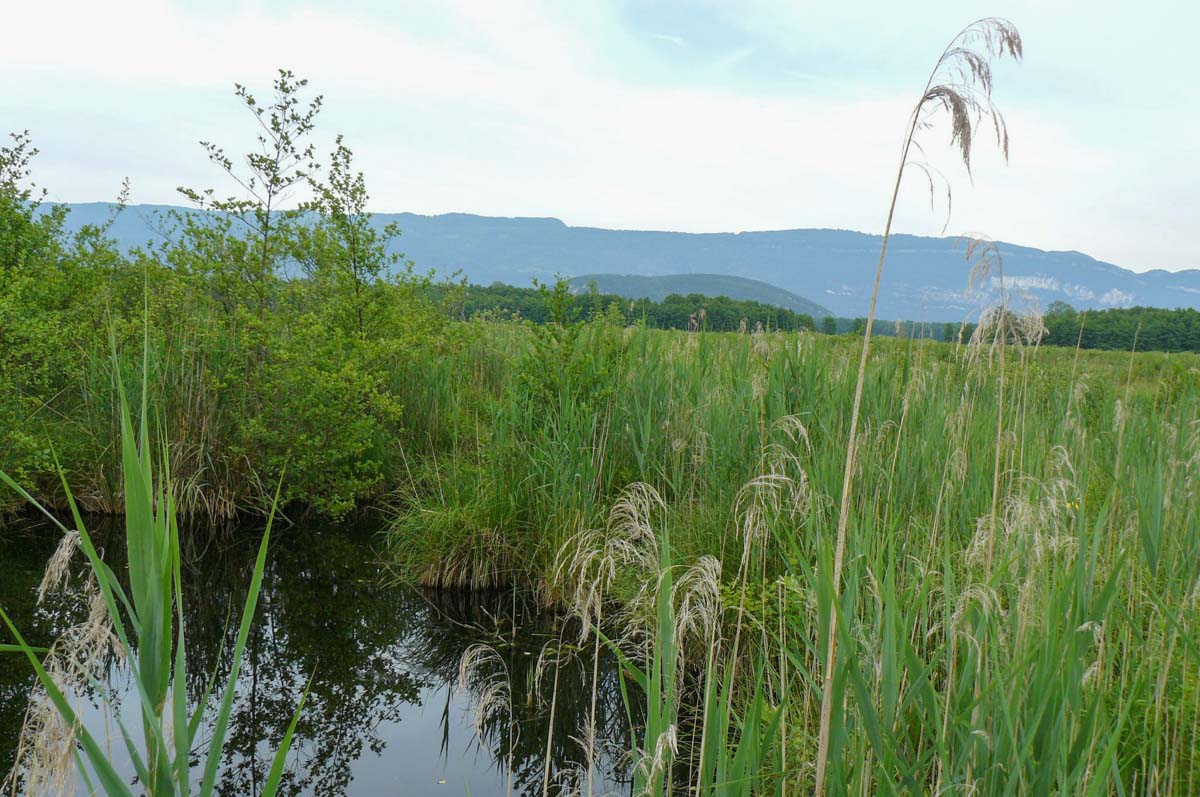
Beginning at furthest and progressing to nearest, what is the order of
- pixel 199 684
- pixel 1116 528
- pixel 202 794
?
pixel 199 684 < pixel 1116 528 < pixel 202 794

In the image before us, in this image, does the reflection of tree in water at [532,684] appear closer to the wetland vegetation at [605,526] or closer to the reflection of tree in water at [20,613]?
the wetland vegetation at [605,526]

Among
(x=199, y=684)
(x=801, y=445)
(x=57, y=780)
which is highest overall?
(x=801, y=445)

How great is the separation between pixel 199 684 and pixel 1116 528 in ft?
15.9

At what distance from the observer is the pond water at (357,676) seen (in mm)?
3854

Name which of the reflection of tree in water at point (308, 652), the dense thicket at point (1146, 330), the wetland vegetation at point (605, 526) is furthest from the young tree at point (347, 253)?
the dense thicket at point (1146, 330)

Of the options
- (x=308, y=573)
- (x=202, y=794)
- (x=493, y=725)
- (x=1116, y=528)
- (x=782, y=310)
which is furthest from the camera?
(x=782, y=310)

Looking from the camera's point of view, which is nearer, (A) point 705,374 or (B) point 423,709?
(B) point 423,709

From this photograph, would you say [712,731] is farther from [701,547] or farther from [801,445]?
[801,445]

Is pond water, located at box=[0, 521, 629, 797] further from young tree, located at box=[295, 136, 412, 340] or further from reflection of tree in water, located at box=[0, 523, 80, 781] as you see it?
young tree, located at box=[295, 136, 412, 340]

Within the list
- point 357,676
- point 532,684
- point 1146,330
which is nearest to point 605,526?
point 532,684

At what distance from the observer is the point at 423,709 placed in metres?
4.47

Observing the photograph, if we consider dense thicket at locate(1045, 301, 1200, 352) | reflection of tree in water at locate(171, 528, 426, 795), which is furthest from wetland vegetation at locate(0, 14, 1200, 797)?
dense thicket at locate(1045, 301, 1200, 352)

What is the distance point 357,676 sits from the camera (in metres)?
4.72

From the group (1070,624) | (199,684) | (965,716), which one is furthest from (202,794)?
(199,684)
